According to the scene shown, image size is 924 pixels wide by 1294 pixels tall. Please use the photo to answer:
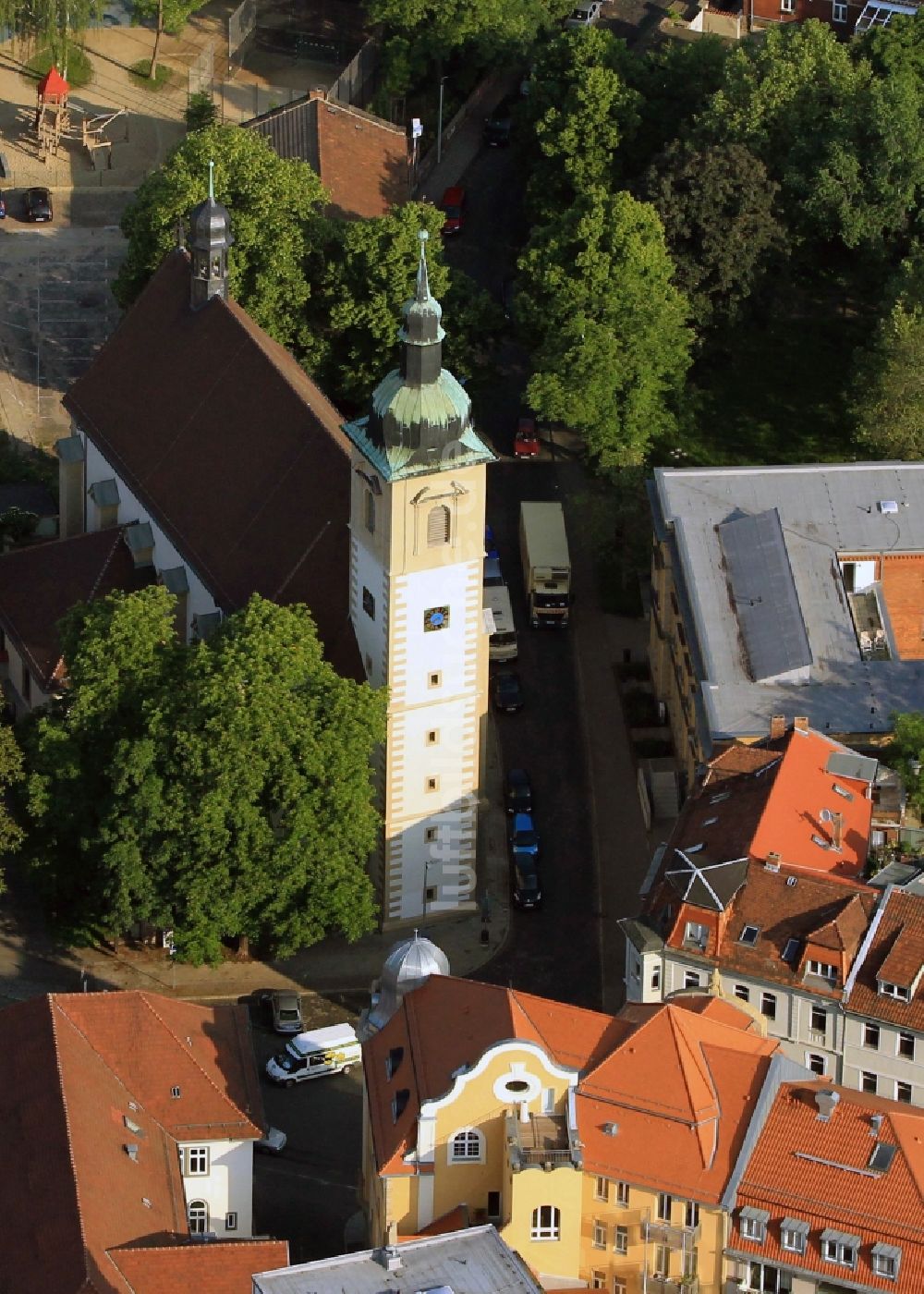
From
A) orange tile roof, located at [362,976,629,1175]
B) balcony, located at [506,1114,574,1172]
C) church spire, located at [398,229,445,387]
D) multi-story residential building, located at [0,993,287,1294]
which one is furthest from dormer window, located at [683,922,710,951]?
Answer: church spire, located at [398,229,445,387]

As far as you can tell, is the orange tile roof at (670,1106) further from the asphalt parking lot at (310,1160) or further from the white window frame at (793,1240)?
the asphalt parking lot at (310,1160)

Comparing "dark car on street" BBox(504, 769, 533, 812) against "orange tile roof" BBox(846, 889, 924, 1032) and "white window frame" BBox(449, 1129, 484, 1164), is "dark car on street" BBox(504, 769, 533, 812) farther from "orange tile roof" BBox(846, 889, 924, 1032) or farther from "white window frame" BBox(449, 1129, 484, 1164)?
"white window frame" BBox(449, 1129, 484, 1164)

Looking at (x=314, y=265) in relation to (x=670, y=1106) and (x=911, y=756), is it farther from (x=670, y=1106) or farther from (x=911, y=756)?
(x=670, y=1106)

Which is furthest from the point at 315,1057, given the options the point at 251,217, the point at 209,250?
the point at 251,217

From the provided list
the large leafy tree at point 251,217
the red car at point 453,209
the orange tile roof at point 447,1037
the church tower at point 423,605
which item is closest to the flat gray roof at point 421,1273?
the orange tile roof at point 447,1037

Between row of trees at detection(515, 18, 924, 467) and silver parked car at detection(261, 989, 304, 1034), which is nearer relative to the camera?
silver parked car at detection(261, 989, 304, 1034)

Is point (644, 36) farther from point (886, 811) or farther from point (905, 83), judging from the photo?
point (886, 811)
